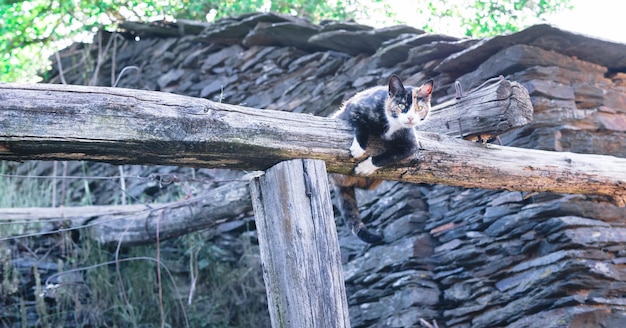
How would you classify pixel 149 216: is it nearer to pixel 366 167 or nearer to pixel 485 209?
pixel 485 209

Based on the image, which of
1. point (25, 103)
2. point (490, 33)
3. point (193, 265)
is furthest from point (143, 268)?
point (490, 33)

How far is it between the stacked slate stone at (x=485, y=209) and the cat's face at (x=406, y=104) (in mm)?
1010

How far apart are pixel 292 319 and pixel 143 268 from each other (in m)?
3.79

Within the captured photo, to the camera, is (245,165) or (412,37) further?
(412,37)

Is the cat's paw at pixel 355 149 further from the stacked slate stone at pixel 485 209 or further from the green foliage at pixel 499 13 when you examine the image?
the green foliage at pixel 499 13

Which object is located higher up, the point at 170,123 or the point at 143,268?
the point at 170,123

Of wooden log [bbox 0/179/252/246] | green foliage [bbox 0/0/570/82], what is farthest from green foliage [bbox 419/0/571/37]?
wooden log [bbox 0/179/252/246]

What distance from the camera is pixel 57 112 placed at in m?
2.71

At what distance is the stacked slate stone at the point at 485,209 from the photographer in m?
5.00

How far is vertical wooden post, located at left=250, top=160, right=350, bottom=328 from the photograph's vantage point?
3.07 meters

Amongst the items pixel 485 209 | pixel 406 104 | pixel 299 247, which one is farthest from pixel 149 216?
pixel 299 247

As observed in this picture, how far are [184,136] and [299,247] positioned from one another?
27.7 inches

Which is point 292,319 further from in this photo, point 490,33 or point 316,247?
point 490,33

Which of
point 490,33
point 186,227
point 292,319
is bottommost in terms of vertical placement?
point 292,319
